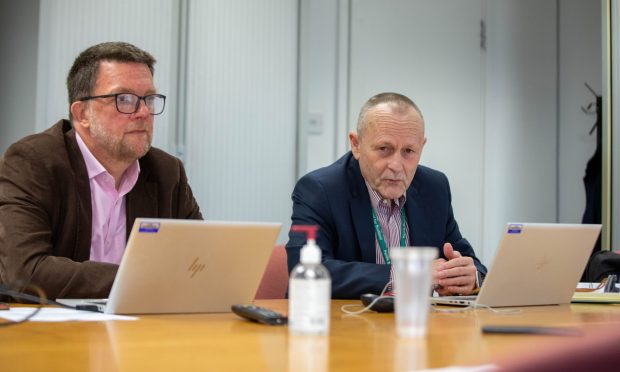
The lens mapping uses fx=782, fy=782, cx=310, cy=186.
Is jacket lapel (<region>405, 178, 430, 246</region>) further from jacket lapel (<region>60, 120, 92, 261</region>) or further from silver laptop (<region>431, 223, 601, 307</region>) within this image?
jacket lapel (<region>60, 120, 92, 261</region>)

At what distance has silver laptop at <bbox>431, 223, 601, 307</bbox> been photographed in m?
1.93

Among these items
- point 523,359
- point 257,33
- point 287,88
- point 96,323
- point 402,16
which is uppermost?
point 402,16

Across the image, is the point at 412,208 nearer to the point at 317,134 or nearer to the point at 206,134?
the point at 206,134

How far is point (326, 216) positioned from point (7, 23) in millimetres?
2269

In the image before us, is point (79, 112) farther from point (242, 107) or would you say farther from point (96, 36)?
point (242, 107)

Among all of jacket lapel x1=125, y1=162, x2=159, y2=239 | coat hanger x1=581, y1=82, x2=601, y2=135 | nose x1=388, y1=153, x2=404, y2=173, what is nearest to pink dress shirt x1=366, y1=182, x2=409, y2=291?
nose x1=388, y1=153, x2=404, y2=173

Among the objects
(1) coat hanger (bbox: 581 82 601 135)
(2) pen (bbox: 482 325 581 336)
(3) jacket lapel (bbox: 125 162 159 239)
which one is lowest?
(2) pen (bbox: 482 325 581 336)

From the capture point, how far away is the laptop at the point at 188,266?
1565mm

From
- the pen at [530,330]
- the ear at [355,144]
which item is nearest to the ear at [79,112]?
the ear at [355,144]

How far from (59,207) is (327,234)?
861mm

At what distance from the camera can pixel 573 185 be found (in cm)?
598

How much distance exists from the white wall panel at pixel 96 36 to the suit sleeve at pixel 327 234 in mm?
1629

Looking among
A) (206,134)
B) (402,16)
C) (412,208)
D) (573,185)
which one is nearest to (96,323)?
(412,208)

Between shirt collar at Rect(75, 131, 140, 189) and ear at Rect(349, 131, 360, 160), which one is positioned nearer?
shirt collar at Rect(75, 131, 140, 189)
